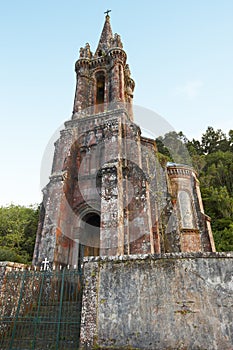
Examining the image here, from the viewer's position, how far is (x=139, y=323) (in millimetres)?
5121

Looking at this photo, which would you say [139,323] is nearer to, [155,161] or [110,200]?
[110,200]

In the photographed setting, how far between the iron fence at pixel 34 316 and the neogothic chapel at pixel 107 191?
3.72m

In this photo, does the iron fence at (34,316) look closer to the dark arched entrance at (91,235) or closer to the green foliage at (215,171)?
the dark arched entrance at (91,235)

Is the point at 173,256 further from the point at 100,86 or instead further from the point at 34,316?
the point at 100,86

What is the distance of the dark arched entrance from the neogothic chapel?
57mm

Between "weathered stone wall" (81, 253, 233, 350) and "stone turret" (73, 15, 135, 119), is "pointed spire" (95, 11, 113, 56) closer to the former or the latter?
"stone turret" (73, 15, 135, 119)

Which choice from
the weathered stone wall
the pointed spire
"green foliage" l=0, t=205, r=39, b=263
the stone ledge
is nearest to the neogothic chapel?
the pointed spire

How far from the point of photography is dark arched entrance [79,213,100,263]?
14.0 metres

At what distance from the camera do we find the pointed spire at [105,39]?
74.1ft

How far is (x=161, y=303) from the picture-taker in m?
5.19

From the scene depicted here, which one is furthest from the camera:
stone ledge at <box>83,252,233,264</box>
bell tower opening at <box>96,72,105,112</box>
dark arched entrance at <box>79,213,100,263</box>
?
bell tower opening at <box>96,72,105,112</box>

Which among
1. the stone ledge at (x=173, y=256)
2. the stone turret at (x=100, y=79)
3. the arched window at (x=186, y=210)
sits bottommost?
the stone ledge at (x=173, y=256)

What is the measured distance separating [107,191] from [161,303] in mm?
7225

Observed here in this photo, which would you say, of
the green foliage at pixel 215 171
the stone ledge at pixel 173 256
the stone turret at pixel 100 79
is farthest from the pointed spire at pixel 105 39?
the stone ledge at pixel 173 256
